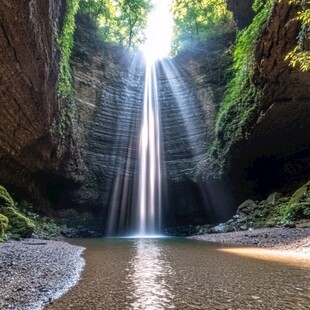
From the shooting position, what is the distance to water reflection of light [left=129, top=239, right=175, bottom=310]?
3.37 metres

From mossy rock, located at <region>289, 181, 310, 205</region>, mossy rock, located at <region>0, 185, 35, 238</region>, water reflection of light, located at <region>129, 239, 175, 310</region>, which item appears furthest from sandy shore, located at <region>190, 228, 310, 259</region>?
mossy rock, located at <region>0, 185, 35, 238</region>

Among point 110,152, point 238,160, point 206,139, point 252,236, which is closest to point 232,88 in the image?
point 206,139

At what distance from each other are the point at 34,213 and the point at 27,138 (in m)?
4.10

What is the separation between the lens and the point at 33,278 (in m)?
4.36

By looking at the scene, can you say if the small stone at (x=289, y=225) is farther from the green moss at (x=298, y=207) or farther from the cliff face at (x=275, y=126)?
the cliff face at (x=275, y=126)

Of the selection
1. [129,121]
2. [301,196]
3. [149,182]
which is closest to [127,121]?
[129,121]

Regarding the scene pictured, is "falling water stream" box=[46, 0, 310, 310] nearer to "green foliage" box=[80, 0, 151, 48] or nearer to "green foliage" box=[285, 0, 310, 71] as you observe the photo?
"green foliage" box=[285, 0, 310, 71]

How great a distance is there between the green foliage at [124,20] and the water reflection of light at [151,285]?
24.6 m

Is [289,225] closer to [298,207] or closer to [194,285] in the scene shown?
[298,207]

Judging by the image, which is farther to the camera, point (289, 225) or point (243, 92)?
point (243, 92)

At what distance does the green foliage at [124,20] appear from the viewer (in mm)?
27250

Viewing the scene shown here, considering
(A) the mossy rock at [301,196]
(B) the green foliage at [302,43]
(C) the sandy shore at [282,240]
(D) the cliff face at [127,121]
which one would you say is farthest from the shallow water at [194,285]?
→ (D) the cliff face at [127,121]

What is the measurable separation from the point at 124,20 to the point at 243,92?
1737cm

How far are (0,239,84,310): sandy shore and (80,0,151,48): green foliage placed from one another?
947 inches
